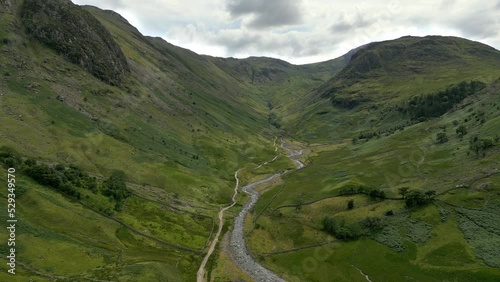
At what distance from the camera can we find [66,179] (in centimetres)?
10381

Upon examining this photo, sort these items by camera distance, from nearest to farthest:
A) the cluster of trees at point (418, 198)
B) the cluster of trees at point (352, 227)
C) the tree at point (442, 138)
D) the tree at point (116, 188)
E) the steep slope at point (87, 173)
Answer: the steep slope at point (87, 173) → the cluster of trees at point (352, 227) → the cluster of trees at point (418, 198) → the tree at point (116, 188) → the tree at point (442, 138)

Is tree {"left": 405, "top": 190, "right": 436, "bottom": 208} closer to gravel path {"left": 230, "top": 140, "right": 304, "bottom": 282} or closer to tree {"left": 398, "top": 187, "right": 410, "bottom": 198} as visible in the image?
tree {"left": 398, "top": 187, "right": 410, "bottom": 198}

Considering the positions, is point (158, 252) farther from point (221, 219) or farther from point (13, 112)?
point (13, 112)

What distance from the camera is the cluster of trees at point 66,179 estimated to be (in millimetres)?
97500

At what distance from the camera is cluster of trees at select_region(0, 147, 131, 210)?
3839 inches

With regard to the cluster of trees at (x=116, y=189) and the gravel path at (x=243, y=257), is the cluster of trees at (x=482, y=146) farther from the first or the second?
the cluster of trees at (x=116, y=189)

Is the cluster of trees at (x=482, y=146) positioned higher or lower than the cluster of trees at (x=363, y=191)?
higher

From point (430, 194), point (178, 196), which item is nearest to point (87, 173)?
point (178, 196)

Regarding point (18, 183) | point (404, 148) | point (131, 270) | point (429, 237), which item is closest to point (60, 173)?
point (18, 183)

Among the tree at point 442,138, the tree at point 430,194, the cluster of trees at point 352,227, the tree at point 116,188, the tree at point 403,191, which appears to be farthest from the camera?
the tree at point 442,138

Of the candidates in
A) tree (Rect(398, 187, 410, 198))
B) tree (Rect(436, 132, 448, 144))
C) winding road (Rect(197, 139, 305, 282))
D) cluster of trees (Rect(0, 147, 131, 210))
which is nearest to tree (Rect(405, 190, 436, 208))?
tree (Rect(398, 187, 410, 198))

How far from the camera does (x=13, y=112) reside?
128 meters

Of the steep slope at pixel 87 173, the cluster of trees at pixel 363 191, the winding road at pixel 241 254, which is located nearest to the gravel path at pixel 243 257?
the winding road at pixel 241 254

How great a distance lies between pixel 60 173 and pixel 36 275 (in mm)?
46153
